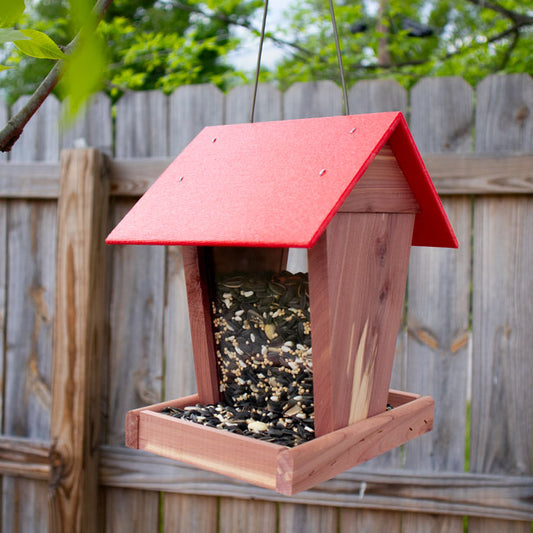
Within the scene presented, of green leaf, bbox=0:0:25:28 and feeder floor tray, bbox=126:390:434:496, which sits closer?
green leaf, bbox=0:0:25:28

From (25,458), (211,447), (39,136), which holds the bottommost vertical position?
(25,458)

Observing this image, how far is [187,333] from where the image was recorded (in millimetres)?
1830

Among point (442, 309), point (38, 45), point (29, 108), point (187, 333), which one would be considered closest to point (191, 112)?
point (187, 333)

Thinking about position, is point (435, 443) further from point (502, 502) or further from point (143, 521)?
point (143, 521)

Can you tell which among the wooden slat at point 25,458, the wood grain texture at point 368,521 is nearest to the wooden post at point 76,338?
the wooden slat at point 25,458

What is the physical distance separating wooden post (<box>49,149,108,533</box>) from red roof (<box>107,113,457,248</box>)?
857mm

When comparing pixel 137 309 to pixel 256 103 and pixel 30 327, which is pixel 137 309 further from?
pixel 256 103

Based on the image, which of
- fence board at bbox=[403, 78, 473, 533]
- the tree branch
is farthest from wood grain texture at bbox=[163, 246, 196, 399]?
the tree branch

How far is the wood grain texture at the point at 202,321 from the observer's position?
1.04 meters

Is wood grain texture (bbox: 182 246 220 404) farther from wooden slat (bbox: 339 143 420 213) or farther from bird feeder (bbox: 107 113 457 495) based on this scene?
wooden slat (bbox: 339 143 420 213)

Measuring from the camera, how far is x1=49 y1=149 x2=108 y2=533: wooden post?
1.80 metres

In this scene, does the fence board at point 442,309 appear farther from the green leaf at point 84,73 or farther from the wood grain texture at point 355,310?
the green leaf at point 84,73

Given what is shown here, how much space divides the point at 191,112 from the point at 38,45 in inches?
61.2

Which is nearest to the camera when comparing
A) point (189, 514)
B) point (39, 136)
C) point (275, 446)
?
point (275, 446)
